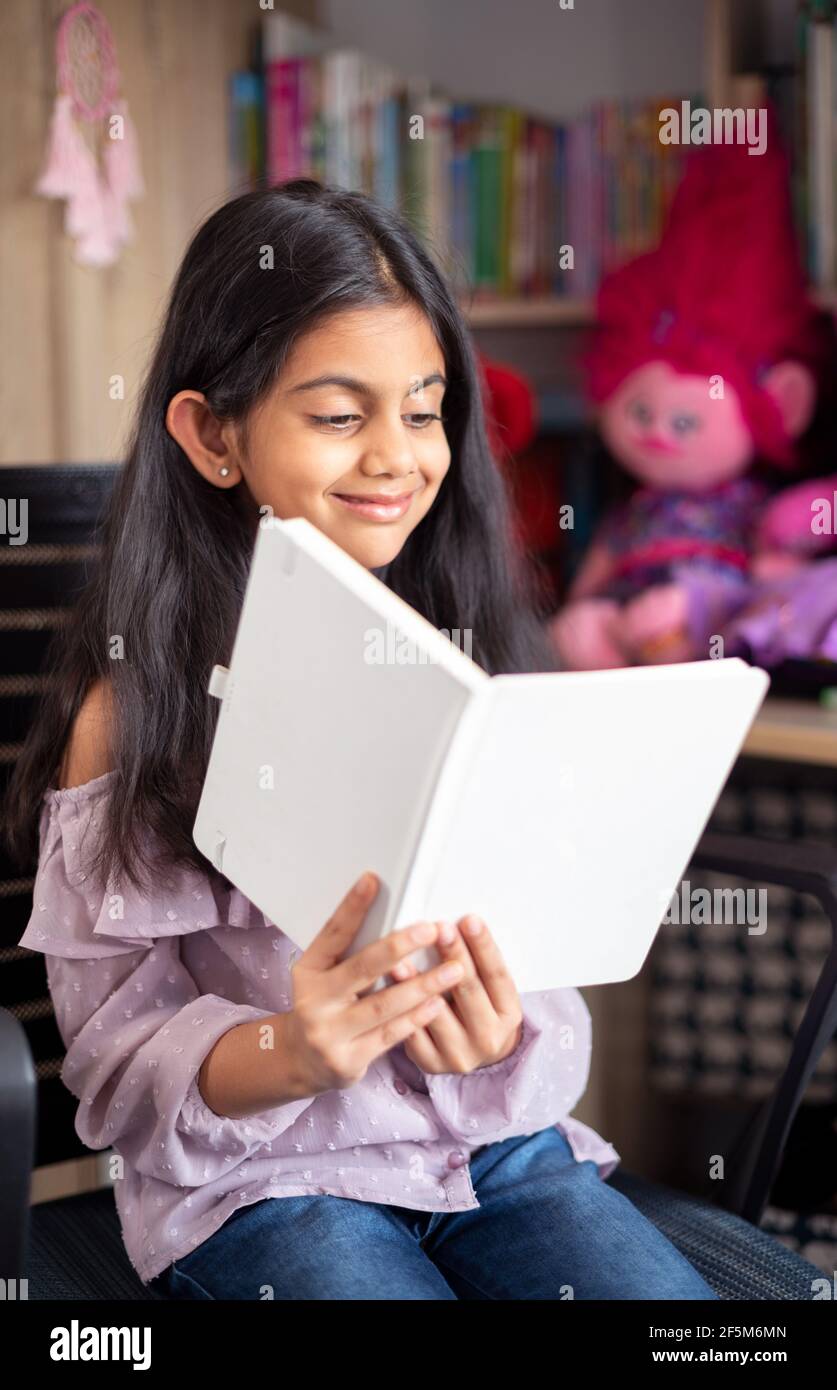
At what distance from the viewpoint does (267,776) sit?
2.44 feet

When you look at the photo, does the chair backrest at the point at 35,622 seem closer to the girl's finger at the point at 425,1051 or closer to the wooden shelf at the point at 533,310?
the girl's finger at the point at 425,1051

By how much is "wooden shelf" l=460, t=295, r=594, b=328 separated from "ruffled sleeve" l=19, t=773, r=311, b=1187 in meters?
0.97

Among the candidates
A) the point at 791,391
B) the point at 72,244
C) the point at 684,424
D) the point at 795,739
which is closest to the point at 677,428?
the point at 684,424

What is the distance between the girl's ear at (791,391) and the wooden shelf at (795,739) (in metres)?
0.34

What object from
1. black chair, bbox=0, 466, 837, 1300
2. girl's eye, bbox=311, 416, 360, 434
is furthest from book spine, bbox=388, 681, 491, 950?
girl's eye, bbox=311, 416, 360, 434

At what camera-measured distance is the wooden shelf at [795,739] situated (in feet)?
4.27

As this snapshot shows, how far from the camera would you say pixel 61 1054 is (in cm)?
108

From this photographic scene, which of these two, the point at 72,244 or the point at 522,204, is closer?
the point at 72,244

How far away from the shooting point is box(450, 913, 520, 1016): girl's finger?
2.36 ft

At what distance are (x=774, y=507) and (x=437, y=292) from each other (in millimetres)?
669

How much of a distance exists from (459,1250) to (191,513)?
1.64ft

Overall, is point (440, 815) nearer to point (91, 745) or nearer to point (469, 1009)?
point (469, 1009)
